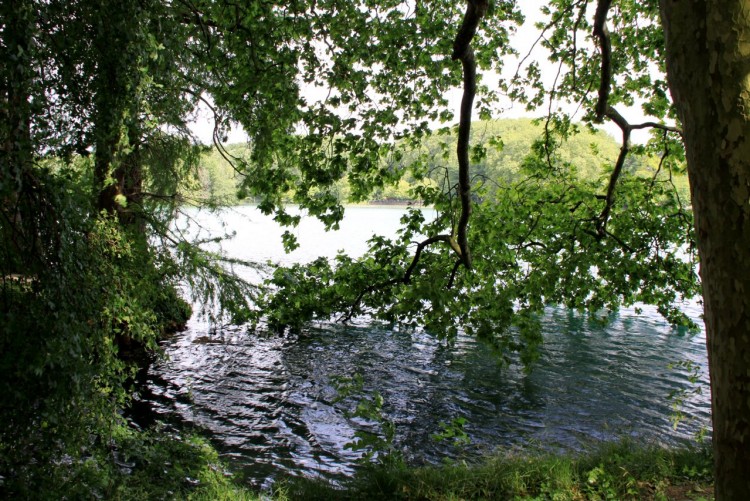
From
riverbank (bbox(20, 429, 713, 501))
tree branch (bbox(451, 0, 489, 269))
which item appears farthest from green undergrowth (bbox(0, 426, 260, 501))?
tree branch (bbox(451, 0, 489, 269))

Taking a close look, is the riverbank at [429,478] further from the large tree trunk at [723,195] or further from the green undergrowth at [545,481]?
the large tree trunk at [723,195]

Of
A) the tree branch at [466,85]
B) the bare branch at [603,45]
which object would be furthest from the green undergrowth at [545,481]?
the bare branch at [603,45]

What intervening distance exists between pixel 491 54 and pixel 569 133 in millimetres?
2384

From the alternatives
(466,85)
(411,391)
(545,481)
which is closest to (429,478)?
(545,481)

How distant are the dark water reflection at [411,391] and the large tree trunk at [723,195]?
20.5ft

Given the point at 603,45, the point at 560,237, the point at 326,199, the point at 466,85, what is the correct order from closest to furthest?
the point at 466,85 → the point at 603,45 → the point at 326,199 → the point at 560,237

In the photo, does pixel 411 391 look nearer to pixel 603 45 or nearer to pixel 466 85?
pixel 466 85

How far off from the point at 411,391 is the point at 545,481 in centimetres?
601

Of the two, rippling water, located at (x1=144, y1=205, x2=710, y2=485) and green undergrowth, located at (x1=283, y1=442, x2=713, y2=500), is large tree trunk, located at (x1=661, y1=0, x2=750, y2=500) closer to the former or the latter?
green undergrowth, located at (x1=283, y1=442, x2=713, y2=500)

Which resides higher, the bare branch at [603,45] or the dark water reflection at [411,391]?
the bare branch at [603,45]

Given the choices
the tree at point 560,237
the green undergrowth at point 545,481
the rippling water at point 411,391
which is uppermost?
the tree at point 560,237

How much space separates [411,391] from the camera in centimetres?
1153

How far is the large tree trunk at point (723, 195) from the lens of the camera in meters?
2.21

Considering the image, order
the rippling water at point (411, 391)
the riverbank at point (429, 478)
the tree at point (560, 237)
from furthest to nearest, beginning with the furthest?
the rippling water at point (411, 391)
the tree at point (560, 237)
the riverbank at point (429, 478)
